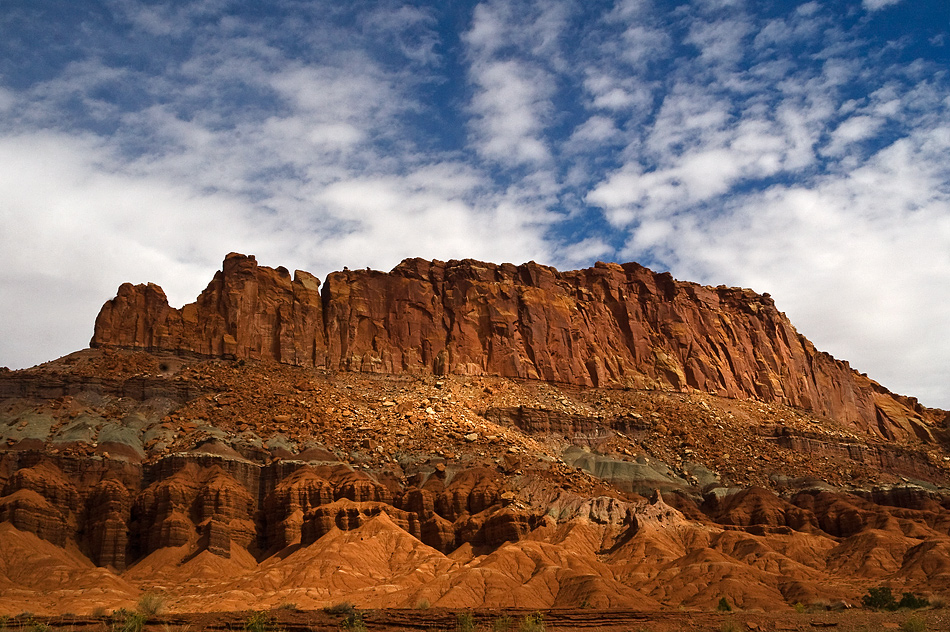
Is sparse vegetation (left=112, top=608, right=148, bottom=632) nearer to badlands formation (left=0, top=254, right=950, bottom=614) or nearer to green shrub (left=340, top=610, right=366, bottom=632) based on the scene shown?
green shrub (left=340, top=610, right=366, bottom=632)

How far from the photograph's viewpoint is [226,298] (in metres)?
117

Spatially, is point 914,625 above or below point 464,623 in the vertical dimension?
below

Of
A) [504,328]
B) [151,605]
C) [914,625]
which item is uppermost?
[504,328]

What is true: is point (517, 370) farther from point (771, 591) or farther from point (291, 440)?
point (771, 591)

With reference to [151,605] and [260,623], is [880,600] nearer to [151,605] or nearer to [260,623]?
[260,623]

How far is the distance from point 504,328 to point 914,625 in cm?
8649

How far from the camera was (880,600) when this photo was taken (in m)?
57.3

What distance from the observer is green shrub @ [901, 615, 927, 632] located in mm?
41125

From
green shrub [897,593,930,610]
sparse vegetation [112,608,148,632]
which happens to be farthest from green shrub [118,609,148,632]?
green shrub [897,593,930,610]

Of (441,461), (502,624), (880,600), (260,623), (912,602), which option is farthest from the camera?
(441,461)

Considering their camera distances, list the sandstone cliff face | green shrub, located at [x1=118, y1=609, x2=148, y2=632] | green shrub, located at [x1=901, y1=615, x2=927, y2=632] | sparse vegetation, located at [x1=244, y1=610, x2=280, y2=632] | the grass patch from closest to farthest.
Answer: green shrub, located at [x1=118, y1=609, x2=148, y2=632] → green shrub, located at [x1=901, y1=615, x2=927, y2=632] → sparse vegetation, located at [x1=244, y1=610, x2=280, y2=632] → the grass patch → the sandstone cliff face

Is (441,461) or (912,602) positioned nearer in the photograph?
(912,602)

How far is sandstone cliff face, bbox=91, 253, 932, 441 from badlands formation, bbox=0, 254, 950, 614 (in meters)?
0.41

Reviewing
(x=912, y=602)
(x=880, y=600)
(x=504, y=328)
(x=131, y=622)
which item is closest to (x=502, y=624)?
(x=131, y=622)
